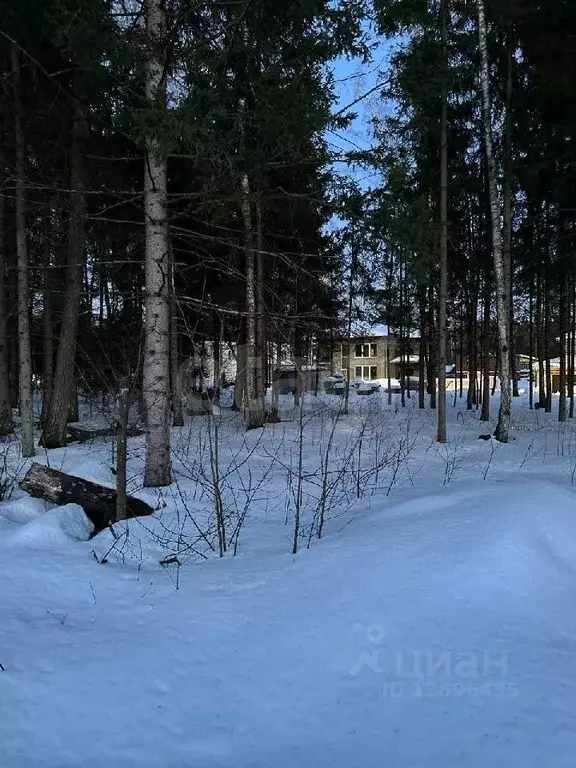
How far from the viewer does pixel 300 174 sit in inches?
332

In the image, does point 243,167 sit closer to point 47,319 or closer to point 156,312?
point 156,312

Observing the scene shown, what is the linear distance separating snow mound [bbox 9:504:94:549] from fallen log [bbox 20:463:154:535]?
27 cm

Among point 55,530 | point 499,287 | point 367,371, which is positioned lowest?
point 55,530

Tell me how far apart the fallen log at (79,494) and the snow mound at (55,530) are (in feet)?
0.88

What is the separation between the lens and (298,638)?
122 inches

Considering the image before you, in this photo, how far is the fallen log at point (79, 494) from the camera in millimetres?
5621

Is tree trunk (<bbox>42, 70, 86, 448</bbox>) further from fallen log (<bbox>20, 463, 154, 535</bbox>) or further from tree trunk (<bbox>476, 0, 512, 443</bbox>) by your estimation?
tree trunk (<bbox>476, 0, 512, 443</bbox>)

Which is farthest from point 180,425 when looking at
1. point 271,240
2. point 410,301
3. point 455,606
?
point 410,301

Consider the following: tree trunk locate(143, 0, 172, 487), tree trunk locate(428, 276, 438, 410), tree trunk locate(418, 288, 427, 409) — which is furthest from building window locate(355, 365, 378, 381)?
tree trunk locate(143, 0, 172, 487)

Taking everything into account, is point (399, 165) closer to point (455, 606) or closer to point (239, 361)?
point (455, 606)

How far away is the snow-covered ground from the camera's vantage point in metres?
2.30

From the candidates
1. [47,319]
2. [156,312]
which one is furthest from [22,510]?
[47,319]

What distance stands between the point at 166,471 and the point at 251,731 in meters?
4.71

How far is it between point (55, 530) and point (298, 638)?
2.85 meters
